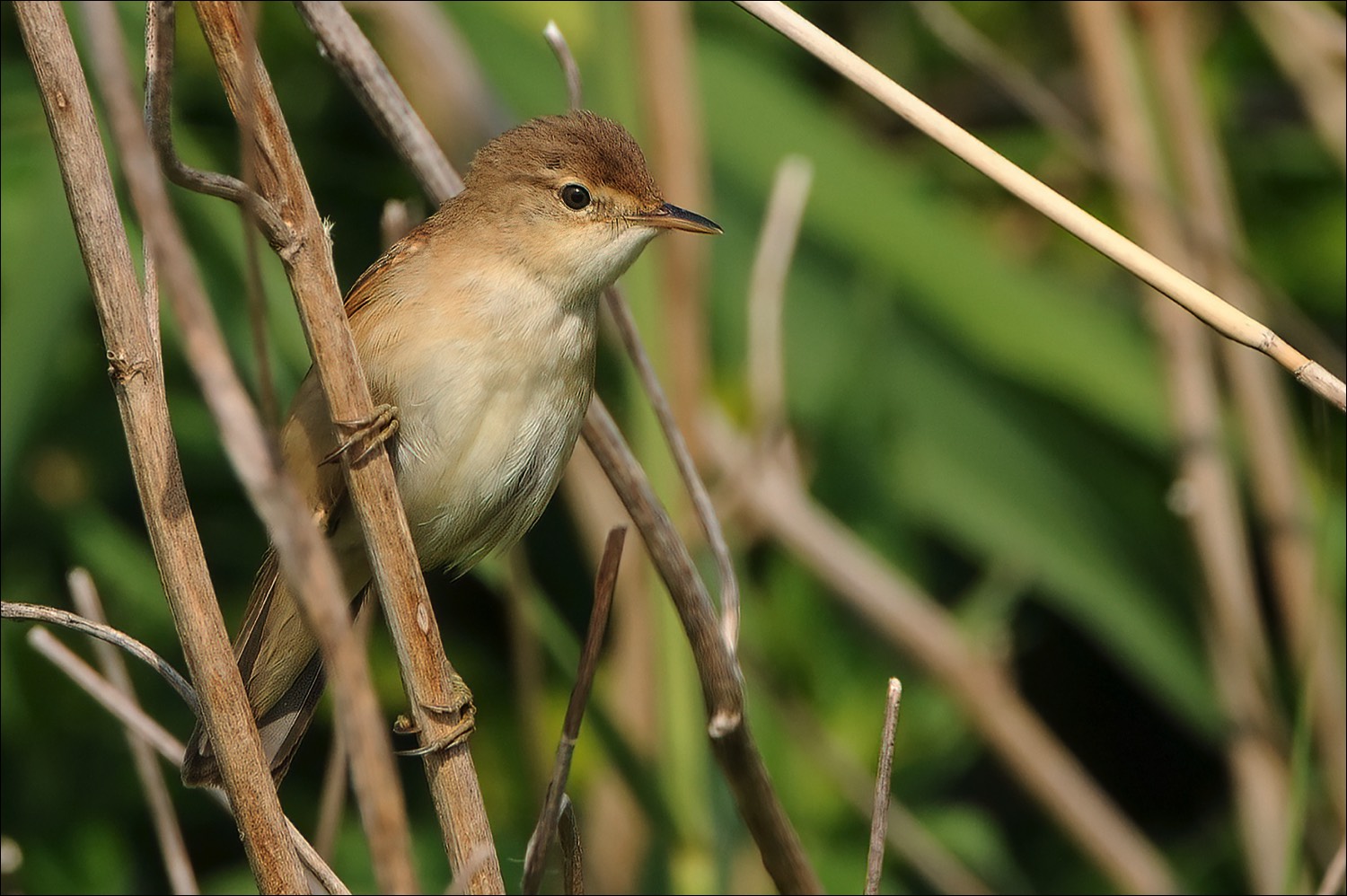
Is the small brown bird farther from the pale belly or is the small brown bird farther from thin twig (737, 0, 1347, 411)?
thin twig (737, 0, 1347, 411)

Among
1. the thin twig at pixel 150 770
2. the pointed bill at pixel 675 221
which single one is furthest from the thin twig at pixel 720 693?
the thin twig at pixel 150 770

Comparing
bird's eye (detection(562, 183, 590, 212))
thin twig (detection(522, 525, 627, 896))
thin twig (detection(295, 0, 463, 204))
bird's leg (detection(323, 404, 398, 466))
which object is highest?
thin twig (detection(295, 0, 463, 204))

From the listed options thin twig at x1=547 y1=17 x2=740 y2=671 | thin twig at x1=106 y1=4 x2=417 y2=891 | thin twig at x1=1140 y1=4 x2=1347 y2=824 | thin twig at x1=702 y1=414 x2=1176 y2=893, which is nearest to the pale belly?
thin twig at x1=547 y1=17 x2=740 y2=671

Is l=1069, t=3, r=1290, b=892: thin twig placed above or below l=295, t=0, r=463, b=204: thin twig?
below

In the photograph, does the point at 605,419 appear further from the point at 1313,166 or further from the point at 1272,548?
the point at 1313,166

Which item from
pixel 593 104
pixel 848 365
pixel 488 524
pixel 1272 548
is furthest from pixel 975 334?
pixel 488 524

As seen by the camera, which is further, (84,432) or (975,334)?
(975,334)
